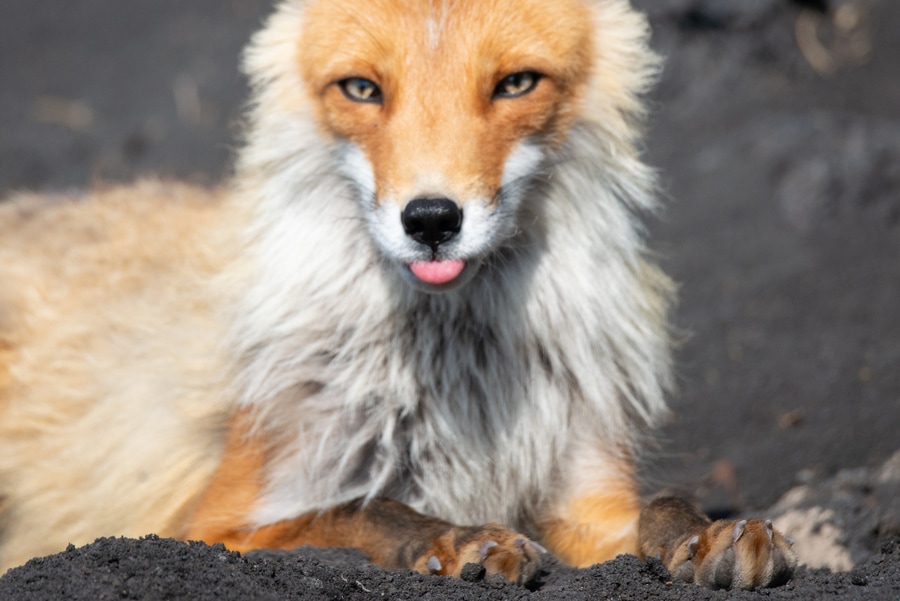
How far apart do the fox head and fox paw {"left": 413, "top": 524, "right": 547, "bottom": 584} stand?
0.90 meters

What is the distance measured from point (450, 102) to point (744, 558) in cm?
189

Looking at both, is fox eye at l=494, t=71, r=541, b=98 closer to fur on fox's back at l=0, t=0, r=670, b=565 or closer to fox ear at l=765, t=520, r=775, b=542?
fur on fox's back at l=0, t=0, r=670, b=565

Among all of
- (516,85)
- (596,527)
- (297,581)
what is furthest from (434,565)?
(516,85)

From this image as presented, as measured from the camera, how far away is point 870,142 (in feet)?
27.9

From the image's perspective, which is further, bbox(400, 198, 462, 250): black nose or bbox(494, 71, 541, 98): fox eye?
bbox(494, 71, 541, 98): fox eye

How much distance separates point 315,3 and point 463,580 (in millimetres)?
2494

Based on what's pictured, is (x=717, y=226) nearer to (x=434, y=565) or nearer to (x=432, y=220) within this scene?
(x=432, y=220)

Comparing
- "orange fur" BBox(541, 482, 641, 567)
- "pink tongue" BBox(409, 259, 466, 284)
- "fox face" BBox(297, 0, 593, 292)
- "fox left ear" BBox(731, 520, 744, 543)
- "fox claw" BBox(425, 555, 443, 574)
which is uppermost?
"fox face" BBox(297, 0, 593, 292)

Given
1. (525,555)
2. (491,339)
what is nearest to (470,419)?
(491,339)

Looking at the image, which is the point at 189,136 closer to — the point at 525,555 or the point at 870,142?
the point at 870,142

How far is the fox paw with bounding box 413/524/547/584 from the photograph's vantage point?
3594 mm

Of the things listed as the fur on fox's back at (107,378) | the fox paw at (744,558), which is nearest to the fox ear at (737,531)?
the fox paw at (744,558)

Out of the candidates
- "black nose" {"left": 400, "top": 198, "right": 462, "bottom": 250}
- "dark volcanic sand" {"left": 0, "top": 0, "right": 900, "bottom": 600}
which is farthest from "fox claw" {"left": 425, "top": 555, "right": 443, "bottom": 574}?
"black nose" {"left": 400, "top": 198, "right": 462, "bottom": 250}

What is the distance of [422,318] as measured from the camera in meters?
4.41
